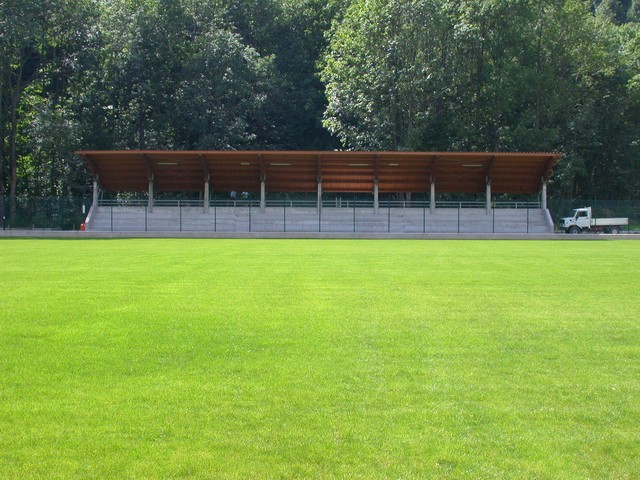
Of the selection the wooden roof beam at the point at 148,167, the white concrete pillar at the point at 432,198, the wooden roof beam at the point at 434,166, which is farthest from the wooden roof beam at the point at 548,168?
the wooden roof beam at the point at 148,167

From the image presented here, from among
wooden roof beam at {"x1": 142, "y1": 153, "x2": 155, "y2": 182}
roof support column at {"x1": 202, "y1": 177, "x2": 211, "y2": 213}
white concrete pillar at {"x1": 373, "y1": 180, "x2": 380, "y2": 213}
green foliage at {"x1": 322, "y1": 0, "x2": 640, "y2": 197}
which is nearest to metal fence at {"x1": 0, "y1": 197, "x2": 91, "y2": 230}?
wooden roof beam at {"x1": 142, "y1": 153, "x2": 155, "y2": 182}

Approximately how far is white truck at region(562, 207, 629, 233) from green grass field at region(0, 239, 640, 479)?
135 ft

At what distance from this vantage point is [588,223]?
52.8 meters

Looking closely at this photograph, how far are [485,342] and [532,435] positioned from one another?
11.4 ft

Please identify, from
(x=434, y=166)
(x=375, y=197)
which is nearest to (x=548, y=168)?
(x=434, y=166)

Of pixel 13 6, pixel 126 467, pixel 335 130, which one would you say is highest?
pixel 13 6

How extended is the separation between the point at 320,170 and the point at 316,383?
4245cm

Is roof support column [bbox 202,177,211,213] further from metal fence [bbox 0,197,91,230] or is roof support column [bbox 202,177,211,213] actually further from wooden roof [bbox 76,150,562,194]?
metal fence [bbox 0,197,91,230]

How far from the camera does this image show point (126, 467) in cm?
500

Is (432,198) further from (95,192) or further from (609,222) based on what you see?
(95,192)

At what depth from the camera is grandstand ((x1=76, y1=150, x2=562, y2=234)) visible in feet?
159

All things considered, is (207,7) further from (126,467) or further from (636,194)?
(126,467)

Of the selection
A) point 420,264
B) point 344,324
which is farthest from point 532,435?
point 420,264

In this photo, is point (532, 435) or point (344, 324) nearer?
point (532, 435)
